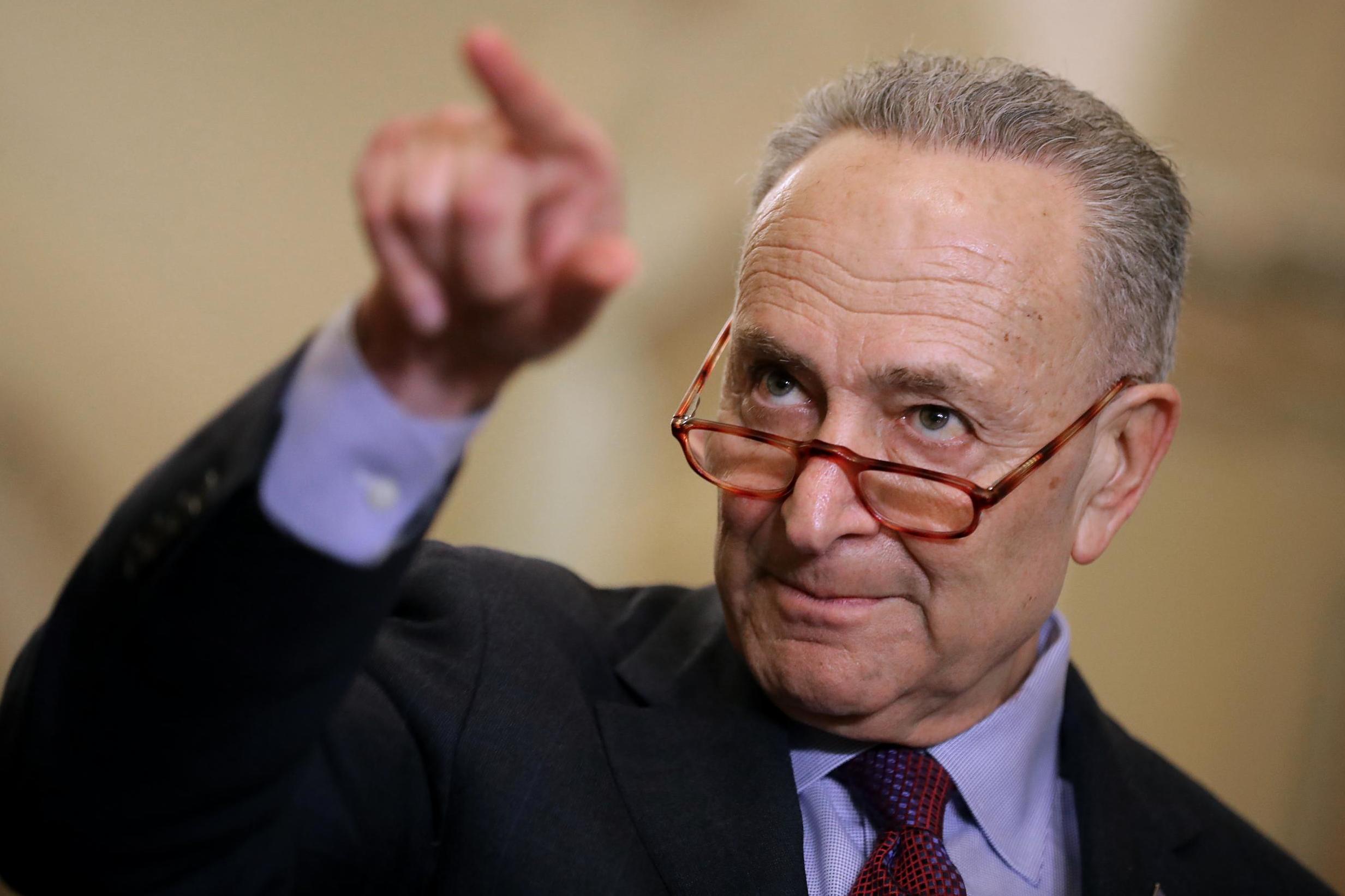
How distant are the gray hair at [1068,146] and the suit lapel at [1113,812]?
51cm

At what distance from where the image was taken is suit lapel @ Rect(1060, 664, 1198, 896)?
1622 millimetres

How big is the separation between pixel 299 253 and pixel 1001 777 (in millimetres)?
2103

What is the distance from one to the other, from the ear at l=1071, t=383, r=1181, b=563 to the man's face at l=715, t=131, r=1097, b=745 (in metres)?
0.11

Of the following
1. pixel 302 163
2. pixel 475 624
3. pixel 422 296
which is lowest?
pixel 475 624

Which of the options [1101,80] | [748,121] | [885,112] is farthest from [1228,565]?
[885,112]

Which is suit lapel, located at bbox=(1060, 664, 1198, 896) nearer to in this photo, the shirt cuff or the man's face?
the man's face

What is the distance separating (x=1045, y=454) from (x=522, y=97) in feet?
3.14

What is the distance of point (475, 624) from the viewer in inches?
56.9

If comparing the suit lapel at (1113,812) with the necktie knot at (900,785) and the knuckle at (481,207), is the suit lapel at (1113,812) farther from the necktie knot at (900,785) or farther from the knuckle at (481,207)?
the knuckle at (481,207)

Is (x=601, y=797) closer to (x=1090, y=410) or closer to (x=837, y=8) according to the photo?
(x=1090, y=410)

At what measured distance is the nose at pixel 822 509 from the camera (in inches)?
54.5

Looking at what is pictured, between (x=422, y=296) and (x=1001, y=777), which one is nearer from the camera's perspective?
(x=422, y=296)

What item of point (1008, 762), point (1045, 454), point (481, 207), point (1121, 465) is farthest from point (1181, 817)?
point (481, 207)

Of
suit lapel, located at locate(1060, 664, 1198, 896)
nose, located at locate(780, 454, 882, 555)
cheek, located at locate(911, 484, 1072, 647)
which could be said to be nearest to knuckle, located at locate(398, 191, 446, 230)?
nose, located at locate(780, 454, 882, 555)
